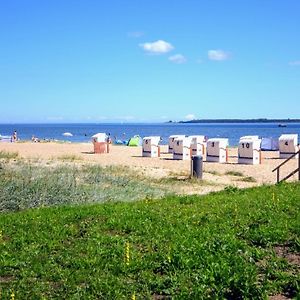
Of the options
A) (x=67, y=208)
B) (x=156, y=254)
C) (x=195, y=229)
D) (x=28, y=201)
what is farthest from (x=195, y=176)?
(x=156, y=254)

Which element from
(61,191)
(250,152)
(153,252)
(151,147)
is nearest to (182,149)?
(151,147)

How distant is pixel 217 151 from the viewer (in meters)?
27.7

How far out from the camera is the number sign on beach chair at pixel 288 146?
98.8ft

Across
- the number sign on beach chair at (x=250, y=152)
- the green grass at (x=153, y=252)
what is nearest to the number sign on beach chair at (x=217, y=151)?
the number sign on beach chair at (x=250, y=152)

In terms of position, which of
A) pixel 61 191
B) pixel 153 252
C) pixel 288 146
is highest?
pixel 288 146

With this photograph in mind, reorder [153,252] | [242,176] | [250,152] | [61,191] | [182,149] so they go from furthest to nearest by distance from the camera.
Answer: [182,149]
[250,152]
[242,176]
[61,191]
[153,252]

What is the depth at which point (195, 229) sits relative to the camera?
21.0ft

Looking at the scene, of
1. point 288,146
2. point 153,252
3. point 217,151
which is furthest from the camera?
point 288,146

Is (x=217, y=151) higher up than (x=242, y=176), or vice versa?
(x=217, y=151)

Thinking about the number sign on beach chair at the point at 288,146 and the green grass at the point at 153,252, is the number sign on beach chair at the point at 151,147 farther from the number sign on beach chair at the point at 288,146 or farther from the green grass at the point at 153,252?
the green grass at the point at 153,252

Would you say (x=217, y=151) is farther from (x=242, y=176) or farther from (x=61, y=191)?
(x=61, y=191)

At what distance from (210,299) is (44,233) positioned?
3023mm

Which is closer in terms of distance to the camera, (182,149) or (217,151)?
(217,151)

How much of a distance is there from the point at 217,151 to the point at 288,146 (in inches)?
211
